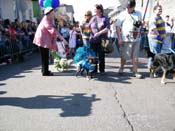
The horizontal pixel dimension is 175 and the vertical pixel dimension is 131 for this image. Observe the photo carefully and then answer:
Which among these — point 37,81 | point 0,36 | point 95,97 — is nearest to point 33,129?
point 95,97

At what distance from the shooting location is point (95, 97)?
6926mm

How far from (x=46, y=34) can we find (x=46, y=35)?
28 mm

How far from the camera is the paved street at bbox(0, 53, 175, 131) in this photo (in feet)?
17.3

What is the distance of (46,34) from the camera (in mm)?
9102

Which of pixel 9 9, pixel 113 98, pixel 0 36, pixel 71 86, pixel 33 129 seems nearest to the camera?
pixel 33 129

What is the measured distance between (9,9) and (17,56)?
34.2ft

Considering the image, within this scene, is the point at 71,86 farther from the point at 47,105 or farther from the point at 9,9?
the point at 9,9

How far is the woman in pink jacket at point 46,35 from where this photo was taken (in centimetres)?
890

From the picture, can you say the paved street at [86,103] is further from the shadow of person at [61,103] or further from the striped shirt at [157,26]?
the striped shirt at [157,26]

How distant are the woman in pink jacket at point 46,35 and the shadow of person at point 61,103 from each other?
2.33 meters

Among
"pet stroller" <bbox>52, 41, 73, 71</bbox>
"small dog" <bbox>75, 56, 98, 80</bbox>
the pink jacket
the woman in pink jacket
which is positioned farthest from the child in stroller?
"pet stroller" <bbox>52, 41, 73, 71</bbox>

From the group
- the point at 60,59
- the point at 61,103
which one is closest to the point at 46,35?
the point at 60,59

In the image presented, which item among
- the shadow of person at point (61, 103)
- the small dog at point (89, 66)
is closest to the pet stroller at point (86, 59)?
the small dog at point (89, 66)

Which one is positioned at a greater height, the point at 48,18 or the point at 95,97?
the point at 48,18
